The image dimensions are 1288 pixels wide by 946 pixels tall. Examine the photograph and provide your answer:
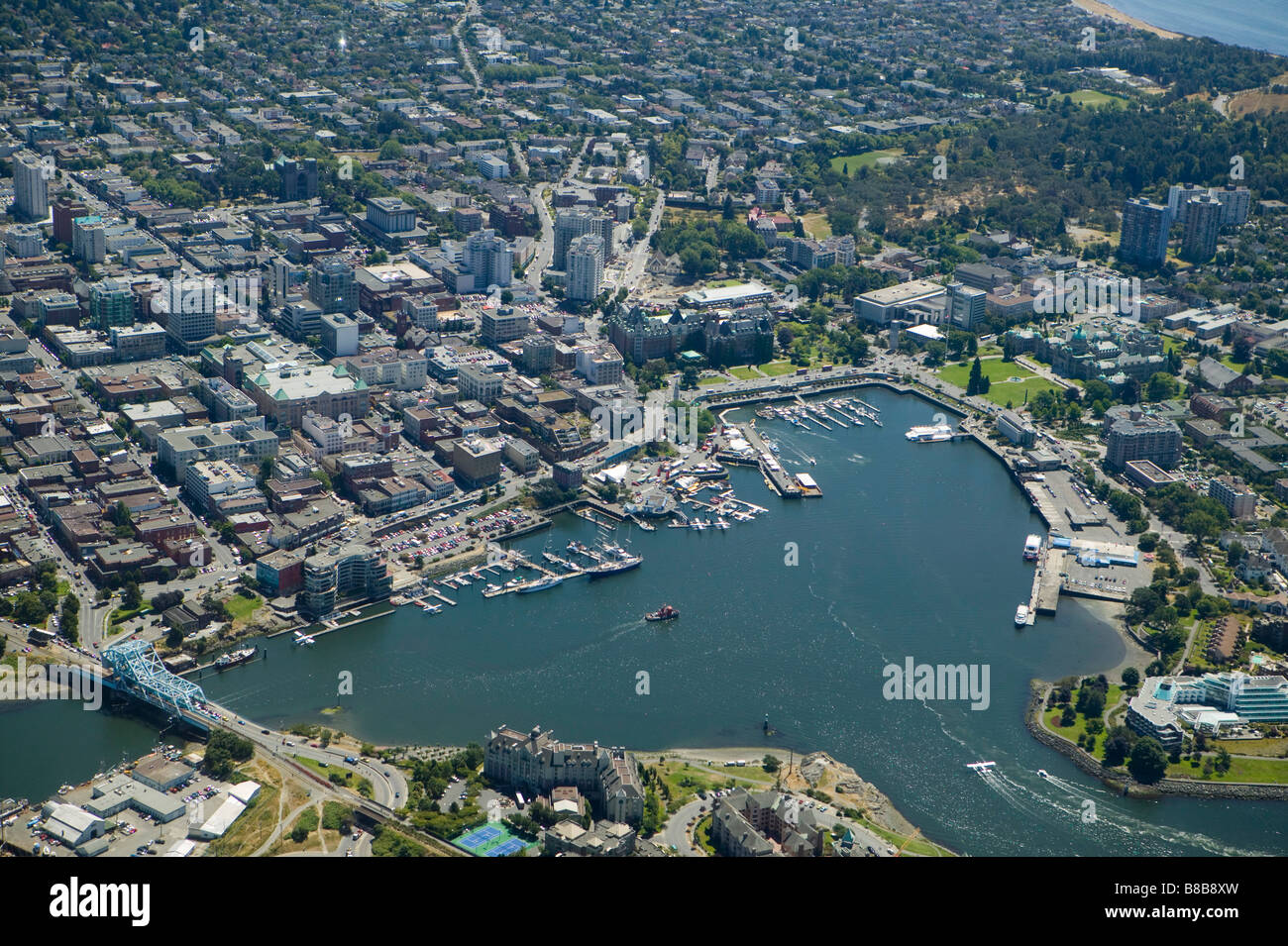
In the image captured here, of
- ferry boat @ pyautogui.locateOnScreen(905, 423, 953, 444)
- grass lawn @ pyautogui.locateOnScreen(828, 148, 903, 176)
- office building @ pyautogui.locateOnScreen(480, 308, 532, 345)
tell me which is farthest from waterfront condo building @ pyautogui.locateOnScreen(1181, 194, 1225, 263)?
office building @ pyautogui.locateOnScreen(480, 308, 532, 345)

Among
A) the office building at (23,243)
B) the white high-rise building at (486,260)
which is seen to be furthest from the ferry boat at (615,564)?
the office building at (23,243)

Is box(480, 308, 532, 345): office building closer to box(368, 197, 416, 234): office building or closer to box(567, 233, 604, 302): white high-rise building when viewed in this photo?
box(567, 233, 604, 302): white high-rise building

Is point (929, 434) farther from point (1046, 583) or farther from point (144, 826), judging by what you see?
point (144, 826)

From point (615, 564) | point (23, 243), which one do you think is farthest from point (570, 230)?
point (615, 564)

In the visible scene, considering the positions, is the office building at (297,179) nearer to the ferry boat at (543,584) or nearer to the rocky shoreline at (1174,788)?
the ferry boat at (543,584)

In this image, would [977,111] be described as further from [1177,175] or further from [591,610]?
[591,610]
